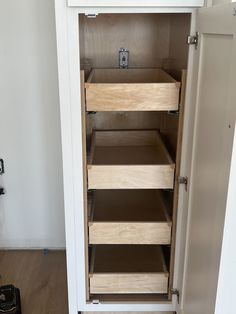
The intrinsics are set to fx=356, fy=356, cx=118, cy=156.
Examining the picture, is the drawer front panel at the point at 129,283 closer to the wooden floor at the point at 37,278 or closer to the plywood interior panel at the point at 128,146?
the wooden floor at the point at 37,278

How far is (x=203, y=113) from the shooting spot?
142 centimetres

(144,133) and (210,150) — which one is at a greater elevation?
(210,150)

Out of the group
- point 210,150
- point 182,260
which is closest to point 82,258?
point 182,260

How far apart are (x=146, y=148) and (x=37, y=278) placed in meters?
1.17

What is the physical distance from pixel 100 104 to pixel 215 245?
0.83 metres

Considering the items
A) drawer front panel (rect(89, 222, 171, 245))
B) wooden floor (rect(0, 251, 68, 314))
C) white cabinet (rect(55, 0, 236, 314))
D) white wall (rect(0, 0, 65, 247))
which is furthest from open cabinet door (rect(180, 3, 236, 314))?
white wall (rect(0, 0, 65, 247))

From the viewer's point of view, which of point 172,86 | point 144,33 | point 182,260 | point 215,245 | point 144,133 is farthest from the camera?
point 144,133

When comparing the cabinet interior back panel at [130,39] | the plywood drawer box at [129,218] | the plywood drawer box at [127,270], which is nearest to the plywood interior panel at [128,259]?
the plywood drawer box at [127,270]

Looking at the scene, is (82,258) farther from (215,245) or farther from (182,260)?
(215,245)

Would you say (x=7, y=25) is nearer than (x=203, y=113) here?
No

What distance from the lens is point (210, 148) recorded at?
4.26 feet

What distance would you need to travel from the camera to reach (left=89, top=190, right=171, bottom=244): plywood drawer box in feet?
6.10

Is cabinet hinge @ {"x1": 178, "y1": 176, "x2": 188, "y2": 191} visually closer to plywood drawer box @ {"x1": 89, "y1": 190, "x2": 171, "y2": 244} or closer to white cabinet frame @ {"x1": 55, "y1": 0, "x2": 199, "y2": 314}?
white cabinet frame @ {"x1": 55, "y1": 0, "x2": 199, "y2": 314}

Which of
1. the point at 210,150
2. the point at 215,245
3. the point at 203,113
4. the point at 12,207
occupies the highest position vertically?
the point at 203,113
